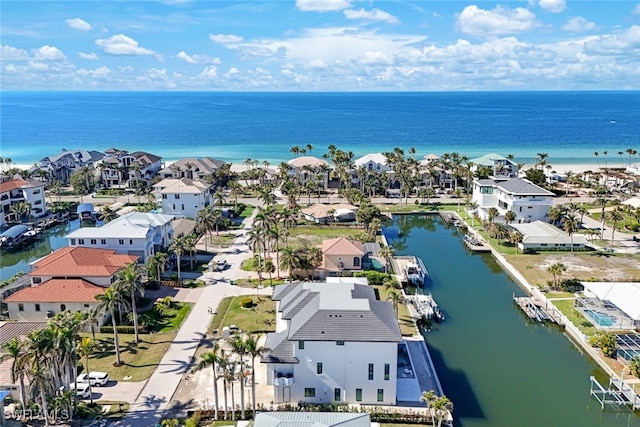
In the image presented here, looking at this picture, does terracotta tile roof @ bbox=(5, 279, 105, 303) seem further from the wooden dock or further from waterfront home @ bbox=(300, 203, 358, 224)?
the wooden dock

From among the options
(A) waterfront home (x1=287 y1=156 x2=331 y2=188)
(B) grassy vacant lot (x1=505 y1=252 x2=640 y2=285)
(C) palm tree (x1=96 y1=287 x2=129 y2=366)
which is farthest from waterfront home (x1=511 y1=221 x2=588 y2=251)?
(C) palm tree (x1=96 y1=287 x2=129 y2=366)

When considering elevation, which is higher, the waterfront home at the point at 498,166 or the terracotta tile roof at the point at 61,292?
the waterfront home at the point at 498,166

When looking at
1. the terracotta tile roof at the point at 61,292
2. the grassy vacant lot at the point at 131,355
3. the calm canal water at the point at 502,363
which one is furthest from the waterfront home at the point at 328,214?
the grassy vacant lot at the point at 131,355

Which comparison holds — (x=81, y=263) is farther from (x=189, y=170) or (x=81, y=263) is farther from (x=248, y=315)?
(x=189, y=170)

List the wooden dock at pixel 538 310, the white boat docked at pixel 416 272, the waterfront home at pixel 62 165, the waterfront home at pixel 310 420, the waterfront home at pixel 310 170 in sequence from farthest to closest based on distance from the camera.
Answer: the waterfront home at pixel 62 165 < the waterfront home at pixel 310 170 < the white boat docked at pixel 416 272 < the wooden dock at pixel 538 310 < the waterfront home at pixel 310 420

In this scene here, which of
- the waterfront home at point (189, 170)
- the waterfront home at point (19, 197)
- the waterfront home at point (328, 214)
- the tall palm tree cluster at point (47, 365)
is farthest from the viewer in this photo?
the waterfront home at point (189, 170)

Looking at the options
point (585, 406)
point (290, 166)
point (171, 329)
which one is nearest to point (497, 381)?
point (585, 406)

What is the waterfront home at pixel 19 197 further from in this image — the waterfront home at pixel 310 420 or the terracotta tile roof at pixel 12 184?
the waterfront home at pixel 310 420
